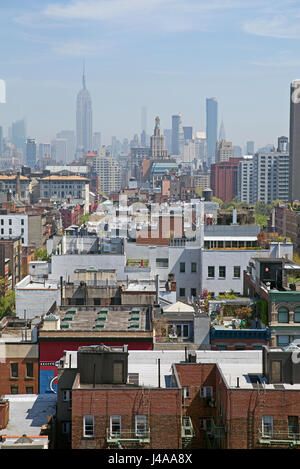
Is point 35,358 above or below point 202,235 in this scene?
below

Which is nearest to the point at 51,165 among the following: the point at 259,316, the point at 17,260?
the point at 17,260

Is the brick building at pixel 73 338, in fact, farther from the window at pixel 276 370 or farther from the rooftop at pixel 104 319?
the window at pixel 276 370

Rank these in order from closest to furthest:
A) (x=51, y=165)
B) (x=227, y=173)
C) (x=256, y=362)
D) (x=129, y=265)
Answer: (x=256, y=362), (x=129, y=265), (x=227, y=173), (x=51, y=165)

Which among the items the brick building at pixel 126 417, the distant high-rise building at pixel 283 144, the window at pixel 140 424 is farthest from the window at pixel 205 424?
the distant high-rise building at pixel 283 144

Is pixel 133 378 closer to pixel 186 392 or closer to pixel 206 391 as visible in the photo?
pixel 186 392

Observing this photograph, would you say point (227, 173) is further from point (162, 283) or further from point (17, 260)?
point (162, 283)

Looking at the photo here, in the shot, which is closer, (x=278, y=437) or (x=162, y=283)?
(x=278, y=437)

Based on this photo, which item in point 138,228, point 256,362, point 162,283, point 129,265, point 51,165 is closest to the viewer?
point 256,362
